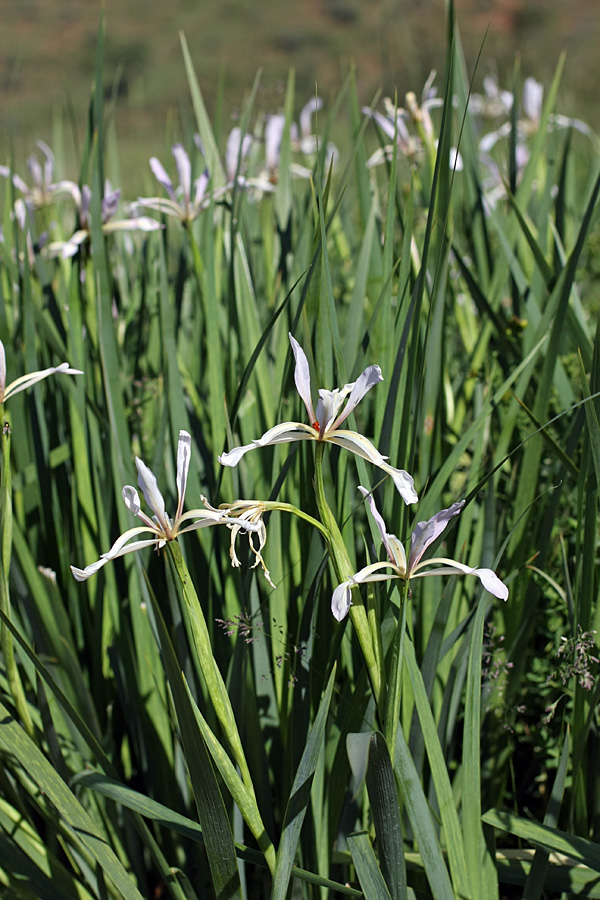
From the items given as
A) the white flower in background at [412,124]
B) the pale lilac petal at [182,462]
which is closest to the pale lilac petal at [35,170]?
the white flower in background at [412,124]

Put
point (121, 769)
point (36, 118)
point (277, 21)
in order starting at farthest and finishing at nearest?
point (277, 21)
point (36, 118)
point (121, 769)

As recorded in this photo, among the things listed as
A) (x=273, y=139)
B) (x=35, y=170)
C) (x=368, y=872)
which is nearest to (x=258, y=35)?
(x=273, y=139)

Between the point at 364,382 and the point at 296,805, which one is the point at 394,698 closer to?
the point at 296,805

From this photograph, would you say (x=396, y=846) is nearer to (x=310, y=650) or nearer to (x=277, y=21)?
(x=310, y=650)

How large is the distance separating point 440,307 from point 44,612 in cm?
56

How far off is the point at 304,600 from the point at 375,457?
281 mm

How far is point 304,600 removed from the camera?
0.69 meters

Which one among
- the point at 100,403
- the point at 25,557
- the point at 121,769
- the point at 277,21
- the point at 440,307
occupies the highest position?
the point at 277,21

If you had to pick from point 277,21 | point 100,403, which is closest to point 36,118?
point 277,21

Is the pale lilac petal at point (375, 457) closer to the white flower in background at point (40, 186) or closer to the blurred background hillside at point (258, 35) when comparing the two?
the white flower in background at point (40, 186)

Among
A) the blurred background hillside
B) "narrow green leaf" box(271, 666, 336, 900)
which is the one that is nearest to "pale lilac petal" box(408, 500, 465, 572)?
"narrow green leaf" box(271, 666, 336, 900)

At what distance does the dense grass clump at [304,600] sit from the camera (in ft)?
1.68

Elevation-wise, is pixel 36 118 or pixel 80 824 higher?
pixel 36 118

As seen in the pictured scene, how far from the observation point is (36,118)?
14.5 m
